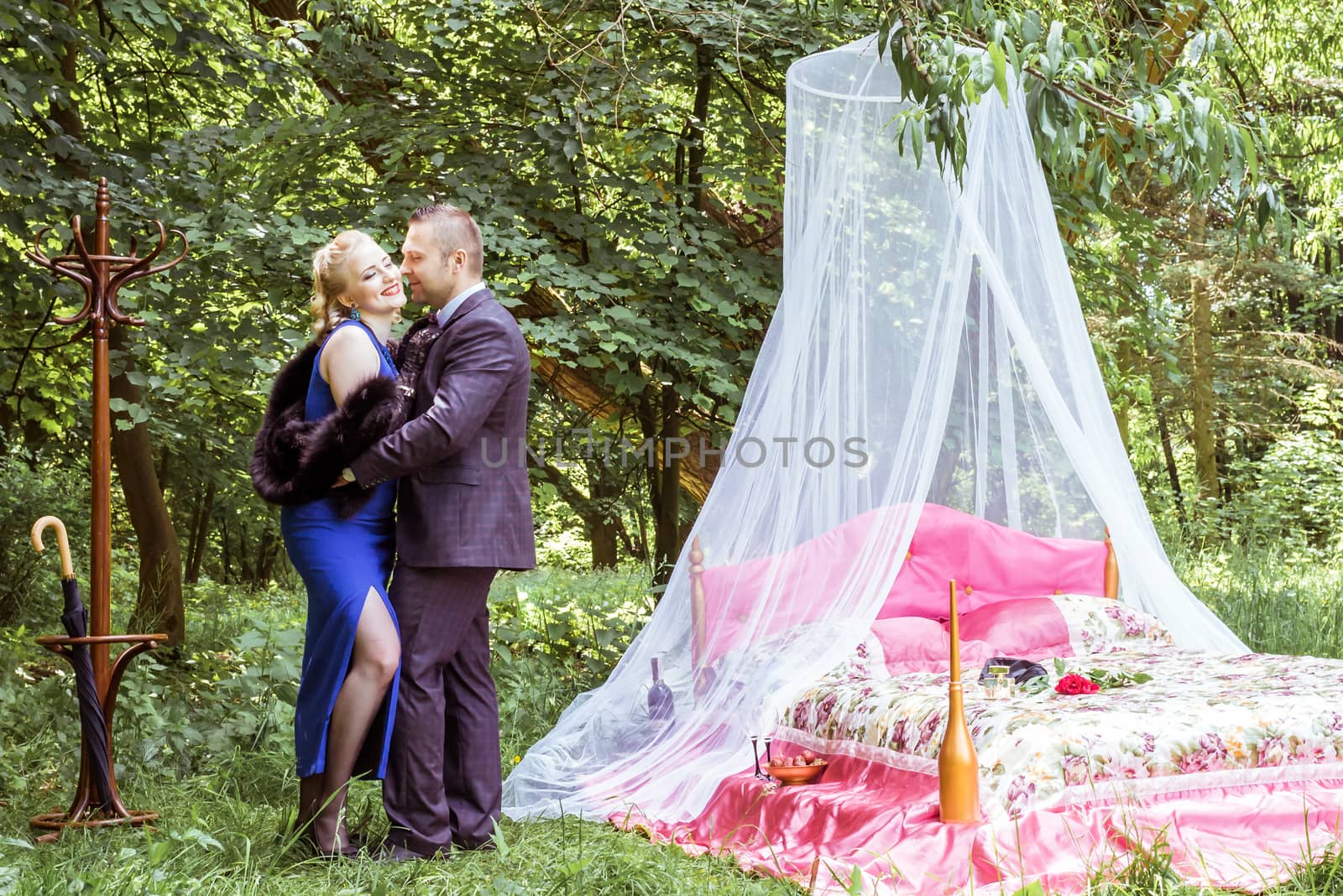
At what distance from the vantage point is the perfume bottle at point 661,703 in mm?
3717

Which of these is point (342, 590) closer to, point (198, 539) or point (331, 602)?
point (331, 602)

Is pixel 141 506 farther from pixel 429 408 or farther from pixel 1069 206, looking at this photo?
pixel 1069 206

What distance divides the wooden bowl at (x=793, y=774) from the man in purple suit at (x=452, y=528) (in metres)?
0.76

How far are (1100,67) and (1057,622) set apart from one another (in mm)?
2143

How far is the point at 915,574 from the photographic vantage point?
4.35m

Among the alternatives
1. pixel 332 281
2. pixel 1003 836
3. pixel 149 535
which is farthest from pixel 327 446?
pixel 149 535

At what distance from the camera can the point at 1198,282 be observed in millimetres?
10641

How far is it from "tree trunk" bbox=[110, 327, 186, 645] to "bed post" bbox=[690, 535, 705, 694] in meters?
3.24


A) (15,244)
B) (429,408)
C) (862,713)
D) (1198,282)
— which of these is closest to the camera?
(429,408)

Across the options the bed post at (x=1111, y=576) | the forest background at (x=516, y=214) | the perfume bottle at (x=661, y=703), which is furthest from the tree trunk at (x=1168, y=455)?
the perfume bottle at (x=661, y=703)

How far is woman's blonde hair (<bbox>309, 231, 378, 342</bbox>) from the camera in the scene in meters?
2.83

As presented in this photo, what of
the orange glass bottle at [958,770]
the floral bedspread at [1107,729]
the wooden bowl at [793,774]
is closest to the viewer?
the orange glass bottle at [958,770]

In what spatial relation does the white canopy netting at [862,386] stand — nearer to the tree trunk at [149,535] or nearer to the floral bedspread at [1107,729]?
the floral bedspread at [1107,729]

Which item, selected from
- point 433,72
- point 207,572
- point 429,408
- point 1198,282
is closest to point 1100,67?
point 429,408
